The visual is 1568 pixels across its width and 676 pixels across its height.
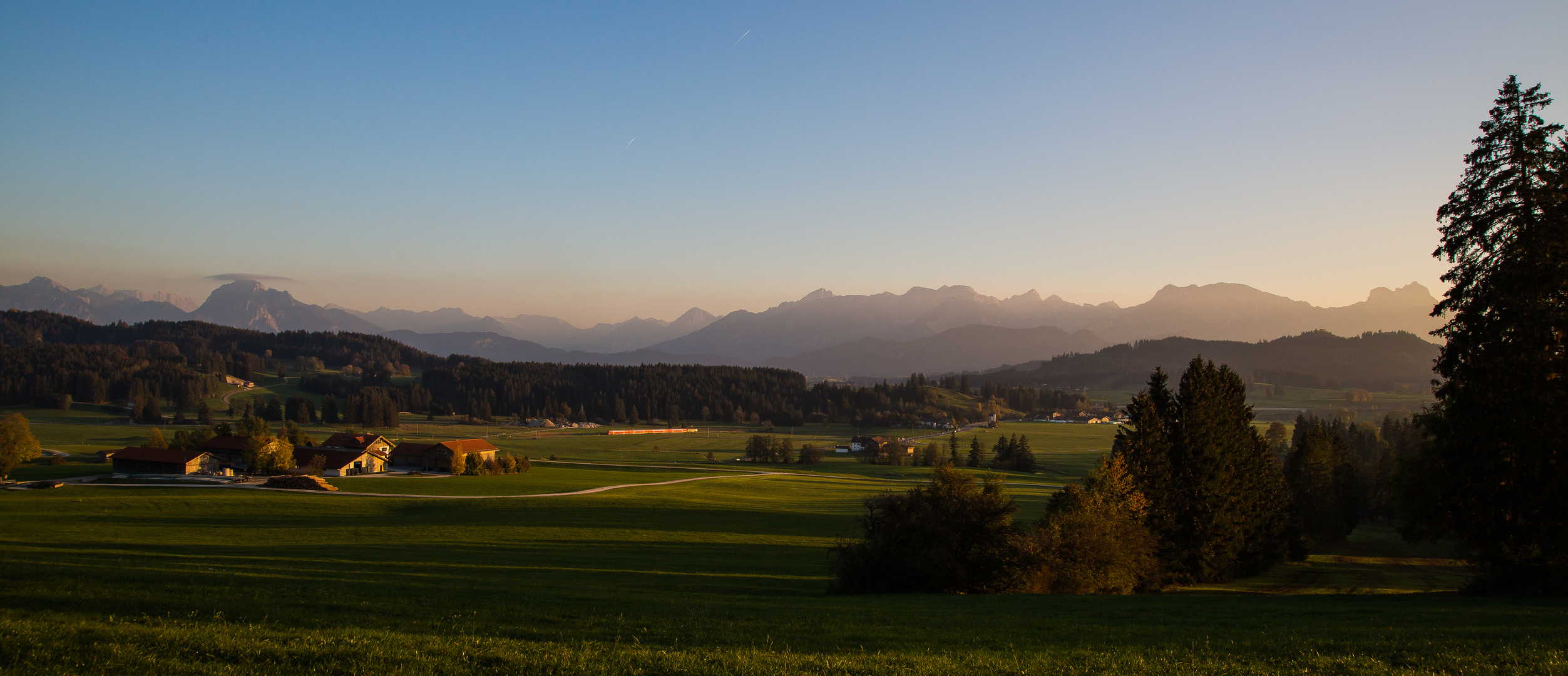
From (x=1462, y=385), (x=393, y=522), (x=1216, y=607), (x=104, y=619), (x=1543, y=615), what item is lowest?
(x=393, y=522)

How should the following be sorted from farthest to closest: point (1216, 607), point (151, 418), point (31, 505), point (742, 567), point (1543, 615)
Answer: point (151, 418) < point (31, 505) < point (742, 567) < point (1216, 607) < point (1543, 615)

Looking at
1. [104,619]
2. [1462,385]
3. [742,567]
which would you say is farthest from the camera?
[742,567]

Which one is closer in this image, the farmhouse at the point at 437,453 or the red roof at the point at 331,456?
the red roof at the point at 331,456

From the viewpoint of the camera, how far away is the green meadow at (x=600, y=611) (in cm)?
1067

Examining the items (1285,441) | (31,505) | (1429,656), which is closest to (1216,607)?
(1429,656)

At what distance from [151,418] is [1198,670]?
199977mm

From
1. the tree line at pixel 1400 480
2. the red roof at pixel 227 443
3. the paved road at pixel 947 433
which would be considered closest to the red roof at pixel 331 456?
the red roof at pixel 227 443

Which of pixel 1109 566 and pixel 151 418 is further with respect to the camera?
pixel 151 418

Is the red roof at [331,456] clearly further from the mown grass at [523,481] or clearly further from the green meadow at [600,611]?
the green meadow at [600,611]

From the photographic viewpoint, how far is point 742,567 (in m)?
35.6

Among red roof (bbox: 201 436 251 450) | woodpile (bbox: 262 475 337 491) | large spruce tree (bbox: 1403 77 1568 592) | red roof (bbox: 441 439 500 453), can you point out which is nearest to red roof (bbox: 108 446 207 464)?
red roof (bbox: 201 436 251 450)

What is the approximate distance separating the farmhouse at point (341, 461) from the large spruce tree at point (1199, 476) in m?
83.0

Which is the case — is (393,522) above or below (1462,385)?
below

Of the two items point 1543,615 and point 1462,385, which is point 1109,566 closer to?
point 1462,385
